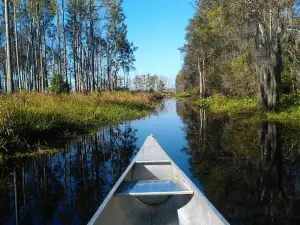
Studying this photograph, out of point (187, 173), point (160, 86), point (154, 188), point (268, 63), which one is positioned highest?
point (160, 86)

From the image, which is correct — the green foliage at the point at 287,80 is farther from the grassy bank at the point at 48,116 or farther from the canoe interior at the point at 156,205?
the canoe interior at the point at 156,205

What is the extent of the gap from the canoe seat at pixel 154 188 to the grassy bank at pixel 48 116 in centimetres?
384

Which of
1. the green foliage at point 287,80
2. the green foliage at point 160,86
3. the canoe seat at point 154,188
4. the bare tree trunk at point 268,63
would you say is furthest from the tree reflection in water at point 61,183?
the green foliage at point 160,86

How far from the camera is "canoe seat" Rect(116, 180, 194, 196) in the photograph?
3.25 meters

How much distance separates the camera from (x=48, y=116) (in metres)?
9.37

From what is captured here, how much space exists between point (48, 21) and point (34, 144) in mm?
32601

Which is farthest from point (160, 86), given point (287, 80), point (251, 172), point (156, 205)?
point (156, 205)

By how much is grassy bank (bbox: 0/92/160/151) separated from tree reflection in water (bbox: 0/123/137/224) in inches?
36.9

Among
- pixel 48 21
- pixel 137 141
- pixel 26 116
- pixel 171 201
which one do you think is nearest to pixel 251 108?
pixel 137 141

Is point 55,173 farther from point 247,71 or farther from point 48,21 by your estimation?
point 48,21

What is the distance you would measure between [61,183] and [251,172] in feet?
13.1

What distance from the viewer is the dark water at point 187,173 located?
12.8 ft

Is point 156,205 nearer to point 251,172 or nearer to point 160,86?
point 251,172

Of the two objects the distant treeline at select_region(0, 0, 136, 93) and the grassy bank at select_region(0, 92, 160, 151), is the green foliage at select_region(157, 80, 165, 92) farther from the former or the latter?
the grassy bank at select_region(0, 92, 160, 151)
